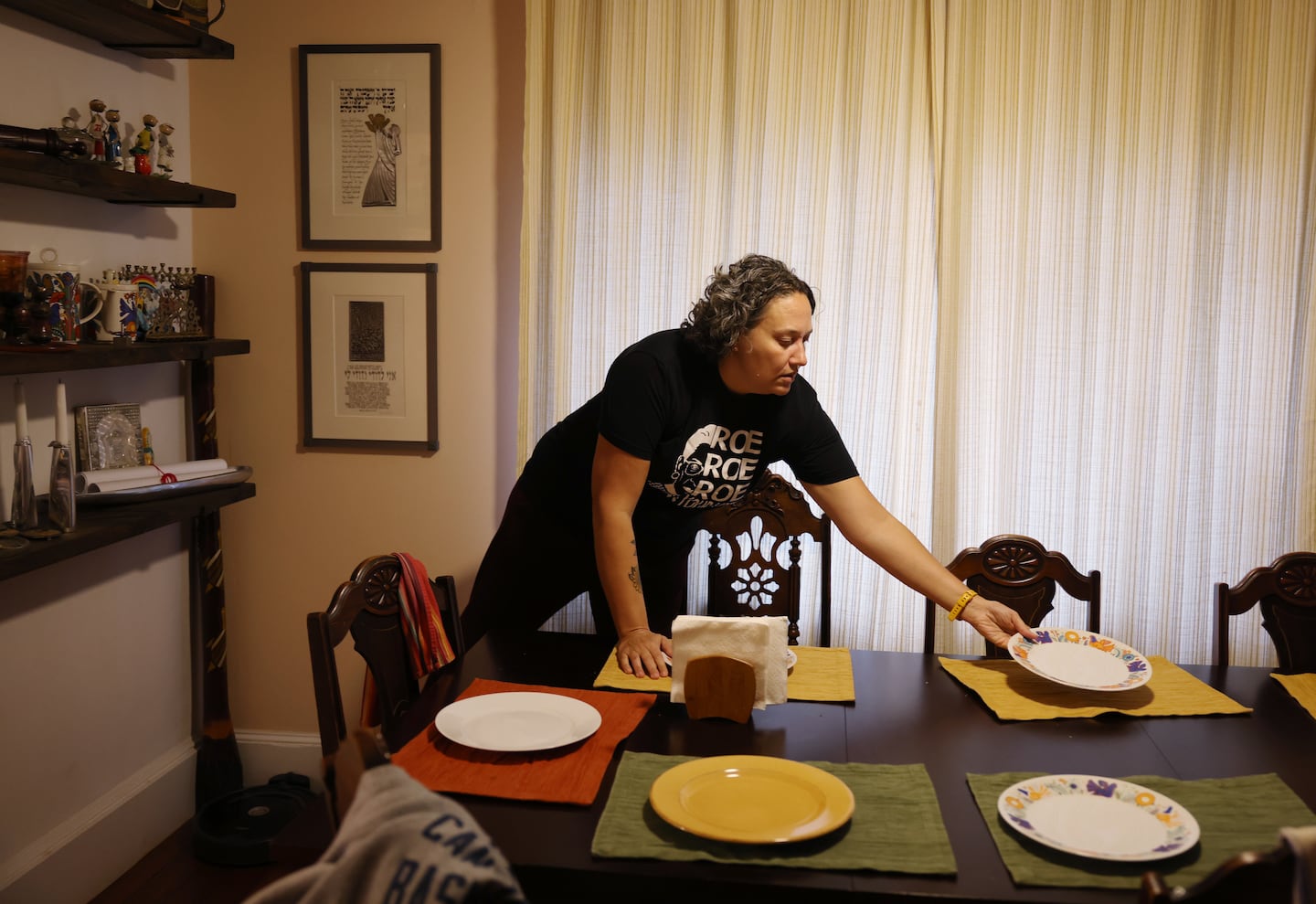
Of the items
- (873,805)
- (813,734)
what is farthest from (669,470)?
(873,805)

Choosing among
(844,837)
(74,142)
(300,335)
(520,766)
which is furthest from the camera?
(300,335)

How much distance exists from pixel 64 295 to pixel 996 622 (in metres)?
2.13

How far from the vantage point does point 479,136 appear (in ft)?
9.88

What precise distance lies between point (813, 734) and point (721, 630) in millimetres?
218

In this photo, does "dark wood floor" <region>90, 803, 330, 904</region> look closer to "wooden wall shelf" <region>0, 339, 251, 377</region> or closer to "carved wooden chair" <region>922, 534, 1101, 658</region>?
"wooden wall shelf" <region>0, 339, 251, 377</region>

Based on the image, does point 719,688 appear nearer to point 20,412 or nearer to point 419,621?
point 419,621

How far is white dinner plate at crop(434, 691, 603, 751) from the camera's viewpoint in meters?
1.62

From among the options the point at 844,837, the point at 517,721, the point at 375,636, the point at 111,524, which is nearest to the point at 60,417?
the point at 111,524

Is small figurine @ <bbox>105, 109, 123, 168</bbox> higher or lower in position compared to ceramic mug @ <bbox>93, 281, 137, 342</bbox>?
higher

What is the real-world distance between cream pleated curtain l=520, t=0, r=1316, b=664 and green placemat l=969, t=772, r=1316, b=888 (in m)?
1.35

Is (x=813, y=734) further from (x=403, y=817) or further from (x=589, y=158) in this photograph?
(x=589, y=158)

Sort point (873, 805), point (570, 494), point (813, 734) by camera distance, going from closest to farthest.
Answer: point (873, 805) < point (813, 734) < point (570, 494)

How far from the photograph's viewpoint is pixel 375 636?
1916mm

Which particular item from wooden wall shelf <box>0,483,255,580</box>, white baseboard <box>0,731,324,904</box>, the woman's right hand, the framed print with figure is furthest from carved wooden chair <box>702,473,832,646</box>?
white baseboard <box>0,731,324,904</box>
